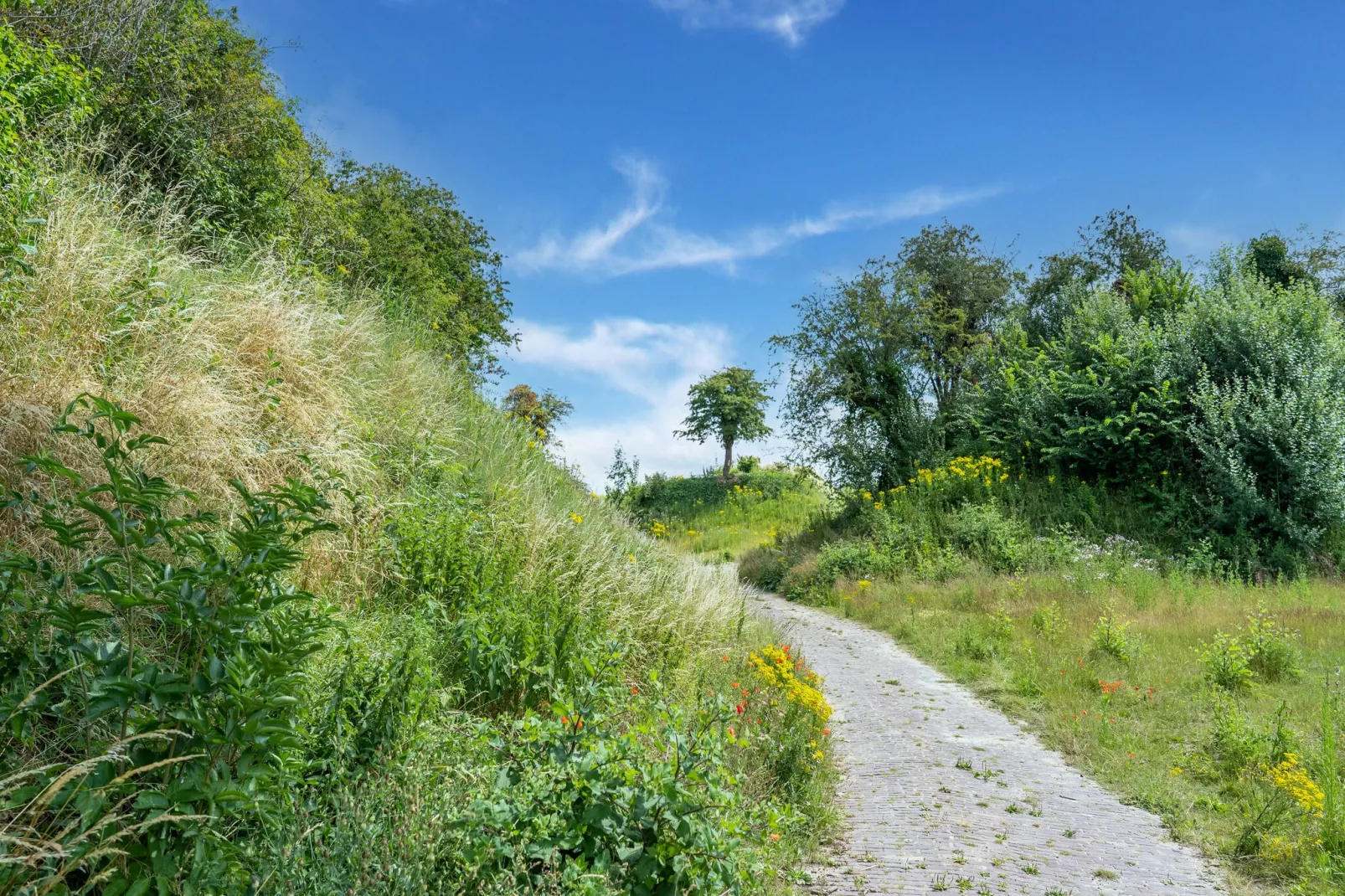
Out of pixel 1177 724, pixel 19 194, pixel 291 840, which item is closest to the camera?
pixel 291 840

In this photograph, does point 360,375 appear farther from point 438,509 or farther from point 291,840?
point 291,840

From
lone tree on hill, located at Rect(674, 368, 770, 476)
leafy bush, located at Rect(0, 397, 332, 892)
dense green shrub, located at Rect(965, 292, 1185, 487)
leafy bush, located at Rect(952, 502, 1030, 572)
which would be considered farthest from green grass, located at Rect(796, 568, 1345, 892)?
lone tree on hill, located at Rect(674, 368, 770, 476)

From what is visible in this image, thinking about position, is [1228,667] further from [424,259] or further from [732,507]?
[732,507]

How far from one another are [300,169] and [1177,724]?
11469mm

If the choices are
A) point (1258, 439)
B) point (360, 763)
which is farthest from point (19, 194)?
point (1258, 439)

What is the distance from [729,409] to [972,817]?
1219 inches

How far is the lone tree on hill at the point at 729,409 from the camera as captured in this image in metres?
35.2

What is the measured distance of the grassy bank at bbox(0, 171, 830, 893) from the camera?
2.27 m

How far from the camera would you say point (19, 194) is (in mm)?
4809

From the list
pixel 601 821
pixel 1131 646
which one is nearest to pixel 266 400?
pixel 601 821

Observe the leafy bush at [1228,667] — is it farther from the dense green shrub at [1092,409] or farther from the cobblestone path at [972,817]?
the dense green shrub at [1092,409]

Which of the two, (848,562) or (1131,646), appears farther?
(848,562)

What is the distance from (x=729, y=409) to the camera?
35031 millimetres

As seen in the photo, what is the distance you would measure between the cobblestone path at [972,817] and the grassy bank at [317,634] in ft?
1.45
